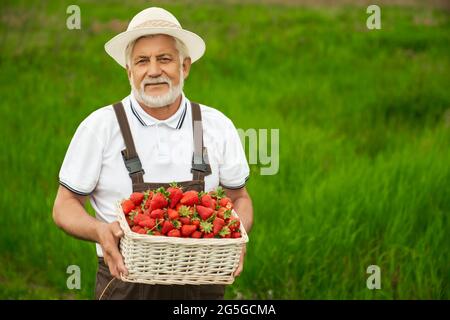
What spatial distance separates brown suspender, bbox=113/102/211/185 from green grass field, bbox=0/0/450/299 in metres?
1.72

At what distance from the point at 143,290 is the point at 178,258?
0.45 metres

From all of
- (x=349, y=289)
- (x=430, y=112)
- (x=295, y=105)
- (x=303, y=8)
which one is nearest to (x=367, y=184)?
(x=349, y=289)

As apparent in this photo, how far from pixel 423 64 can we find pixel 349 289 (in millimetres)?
4541

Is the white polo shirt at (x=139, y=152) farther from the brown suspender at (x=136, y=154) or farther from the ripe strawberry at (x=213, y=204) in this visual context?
the ripe strawberry at (x=213, y=204)

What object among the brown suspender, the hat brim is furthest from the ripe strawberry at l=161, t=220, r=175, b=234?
the hat brim

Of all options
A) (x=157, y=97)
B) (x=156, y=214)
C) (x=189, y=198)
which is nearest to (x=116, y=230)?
(x=156, y=214)

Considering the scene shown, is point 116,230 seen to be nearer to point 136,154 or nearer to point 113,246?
point 113,246

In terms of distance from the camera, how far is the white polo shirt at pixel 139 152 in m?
2.96

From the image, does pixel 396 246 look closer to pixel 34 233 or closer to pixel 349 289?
pixel 349 289

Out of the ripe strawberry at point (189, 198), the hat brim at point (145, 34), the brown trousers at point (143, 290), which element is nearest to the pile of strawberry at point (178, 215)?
the ripe strawberry at point (189, 198)

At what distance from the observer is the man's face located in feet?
9.77

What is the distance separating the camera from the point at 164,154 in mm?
2986

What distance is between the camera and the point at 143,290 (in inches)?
122

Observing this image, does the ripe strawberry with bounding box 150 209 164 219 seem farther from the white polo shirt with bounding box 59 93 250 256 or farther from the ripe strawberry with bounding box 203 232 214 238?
the white polo shirt with bounding box 59 93 250 256
